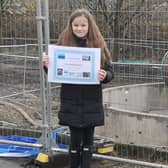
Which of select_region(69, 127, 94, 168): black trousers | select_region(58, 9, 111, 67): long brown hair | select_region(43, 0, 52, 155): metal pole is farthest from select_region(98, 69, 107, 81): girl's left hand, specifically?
select_region(43, 0, 52, 155): metal pole

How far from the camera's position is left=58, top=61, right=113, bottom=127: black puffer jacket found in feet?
17.9

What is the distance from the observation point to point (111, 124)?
8.10 metres

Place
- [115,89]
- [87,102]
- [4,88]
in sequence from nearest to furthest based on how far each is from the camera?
1. [87,102]
2. [115,89]
3. [4,88]

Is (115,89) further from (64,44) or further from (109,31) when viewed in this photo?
(64,44)

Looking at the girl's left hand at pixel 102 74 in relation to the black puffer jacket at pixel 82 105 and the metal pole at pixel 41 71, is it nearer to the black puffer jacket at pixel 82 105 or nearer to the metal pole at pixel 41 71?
the black puffer jacket at pixel 82 105

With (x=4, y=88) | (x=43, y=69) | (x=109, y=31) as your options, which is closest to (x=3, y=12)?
(x=109, y=31)

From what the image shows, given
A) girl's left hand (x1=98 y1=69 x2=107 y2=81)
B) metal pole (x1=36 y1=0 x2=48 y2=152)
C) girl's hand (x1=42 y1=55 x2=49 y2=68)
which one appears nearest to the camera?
girl's left hand (x1=98 y1=69 x2=107 y2=81)

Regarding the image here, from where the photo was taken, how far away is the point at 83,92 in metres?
5.50

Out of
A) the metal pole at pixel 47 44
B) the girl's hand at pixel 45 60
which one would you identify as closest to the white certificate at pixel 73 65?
the girl's hand at pixel 45 60

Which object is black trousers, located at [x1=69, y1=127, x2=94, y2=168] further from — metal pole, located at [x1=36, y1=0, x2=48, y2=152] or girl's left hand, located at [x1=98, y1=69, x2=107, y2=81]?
metal pole, located at [x1=36, y1=0, x2=48, y2=152]

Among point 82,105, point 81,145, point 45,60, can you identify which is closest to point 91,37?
point 45,60

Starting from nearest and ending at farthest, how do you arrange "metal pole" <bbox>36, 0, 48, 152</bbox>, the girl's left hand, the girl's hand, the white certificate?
the girl's left hand
the white certificate
the girl's hand
"metal pole" <bbox>36, 0, 48, 152</bbox>

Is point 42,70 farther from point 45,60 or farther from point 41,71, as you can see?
point 45,60

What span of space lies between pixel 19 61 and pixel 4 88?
704 millimetres
